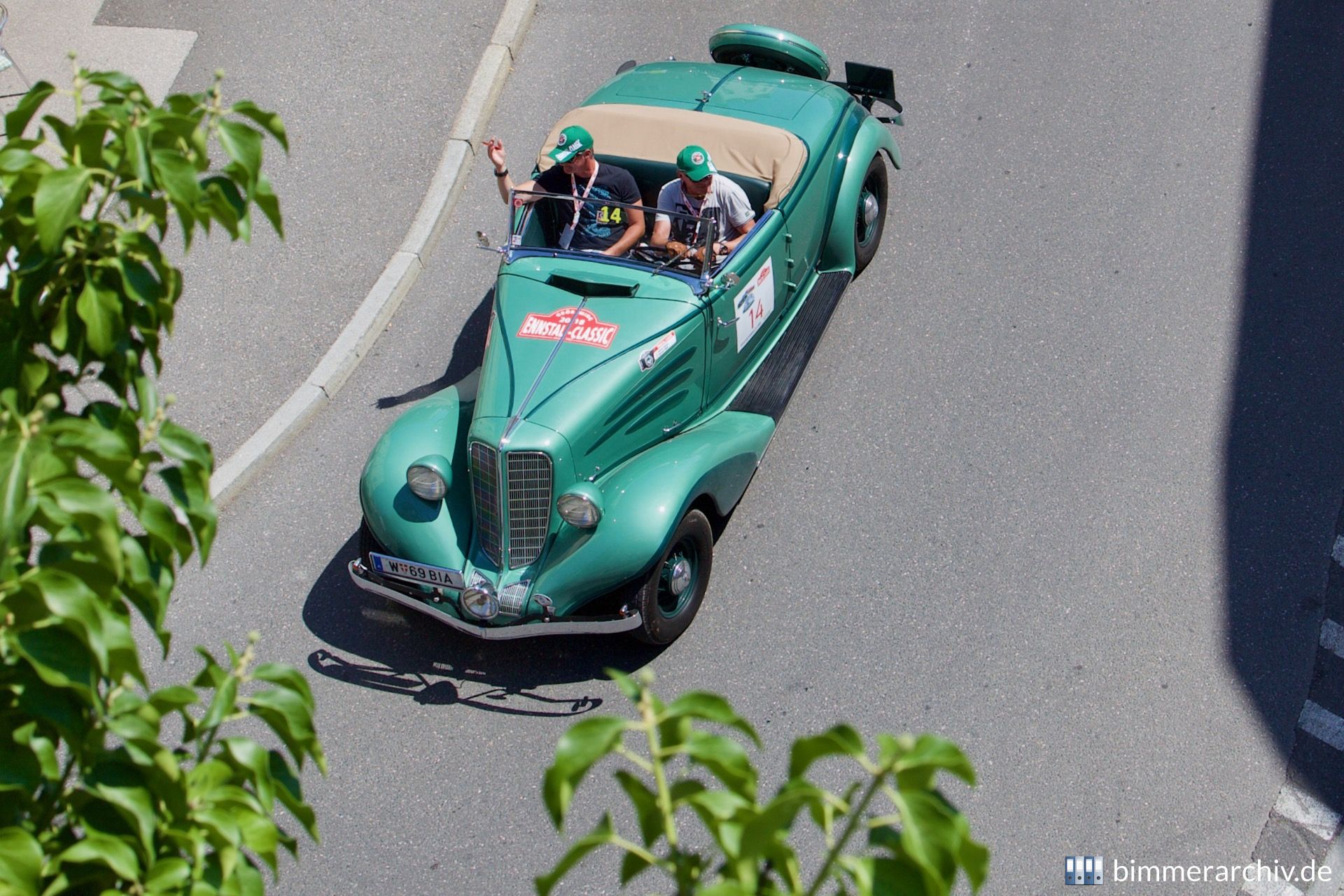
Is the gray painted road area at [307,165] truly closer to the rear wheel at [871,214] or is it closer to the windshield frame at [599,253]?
the windshield frame at [599,253]

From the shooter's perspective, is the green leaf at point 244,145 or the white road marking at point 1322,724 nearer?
the green leaf at point 244,145

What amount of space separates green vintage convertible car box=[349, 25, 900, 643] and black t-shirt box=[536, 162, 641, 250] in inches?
4.1

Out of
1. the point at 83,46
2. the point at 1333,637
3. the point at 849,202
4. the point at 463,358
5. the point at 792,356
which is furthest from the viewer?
the point at 83,46

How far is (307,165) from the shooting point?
28.0 feet

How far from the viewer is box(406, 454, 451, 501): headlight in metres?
5.70

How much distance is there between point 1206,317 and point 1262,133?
192 cm

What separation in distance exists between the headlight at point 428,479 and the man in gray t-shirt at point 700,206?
175 cm

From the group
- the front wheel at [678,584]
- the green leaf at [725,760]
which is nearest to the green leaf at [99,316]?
the green leaf at [725,760]

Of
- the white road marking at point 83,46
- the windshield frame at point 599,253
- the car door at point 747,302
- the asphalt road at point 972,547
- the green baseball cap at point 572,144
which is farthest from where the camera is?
the white road marking at point 83,46

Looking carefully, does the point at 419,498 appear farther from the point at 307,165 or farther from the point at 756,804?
the point at 756,804

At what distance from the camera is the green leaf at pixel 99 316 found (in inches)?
100

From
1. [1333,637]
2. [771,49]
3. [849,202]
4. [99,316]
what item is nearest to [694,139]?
[849,202]

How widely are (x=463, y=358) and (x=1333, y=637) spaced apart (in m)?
5.01
